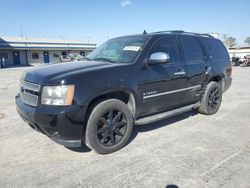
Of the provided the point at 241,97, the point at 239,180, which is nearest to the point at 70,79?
the point at 239,180

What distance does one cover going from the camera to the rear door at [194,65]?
4980mm

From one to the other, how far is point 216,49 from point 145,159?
402cm

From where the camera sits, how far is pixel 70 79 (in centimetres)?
324

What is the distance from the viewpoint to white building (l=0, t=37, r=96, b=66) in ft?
132

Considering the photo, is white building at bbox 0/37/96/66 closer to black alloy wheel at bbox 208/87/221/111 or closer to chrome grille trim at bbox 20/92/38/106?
chrome grille trim at bbox 20/92/38/106

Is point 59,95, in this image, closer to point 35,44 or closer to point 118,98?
point 118,98

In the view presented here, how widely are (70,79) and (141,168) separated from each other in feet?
5.37

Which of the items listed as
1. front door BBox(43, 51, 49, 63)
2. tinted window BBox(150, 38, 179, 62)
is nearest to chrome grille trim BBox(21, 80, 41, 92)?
tinted window BBox(150, 38, 179, 62)

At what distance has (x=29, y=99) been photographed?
3531 mm

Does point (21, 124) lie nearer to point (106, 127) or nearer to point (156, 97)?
point (106, 127)

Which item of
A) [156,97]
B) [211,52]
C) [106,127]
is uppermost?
[211,52]

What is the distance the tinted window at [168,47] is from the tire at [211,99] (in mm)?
1477

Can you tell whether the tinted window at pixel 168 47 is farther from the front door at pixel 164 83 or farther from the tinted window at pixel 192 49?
the tinted window at pixel 192 49

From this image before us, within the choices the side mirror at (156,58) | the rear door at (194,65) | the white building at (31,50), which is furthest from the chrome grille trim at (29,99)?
the white building at (31,50)
